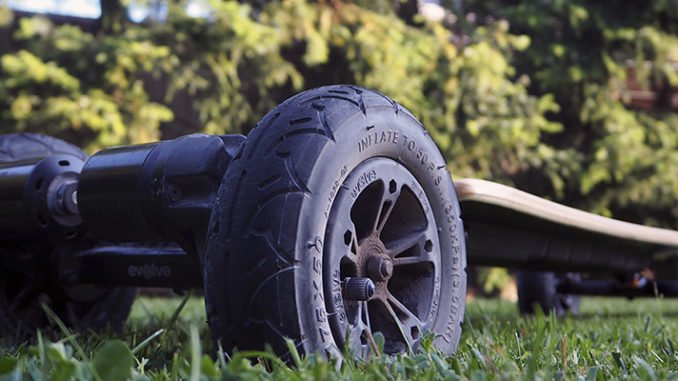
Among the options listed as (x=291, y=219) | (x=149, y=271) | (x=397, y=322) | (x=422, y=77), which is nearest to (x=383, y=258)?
(x=397, y=322)

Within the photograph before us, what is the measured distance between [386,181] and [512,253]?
1.09m

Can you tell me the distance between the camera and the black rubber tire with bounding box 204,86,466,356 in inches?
59.1

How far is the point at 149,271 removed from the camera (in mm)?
2244

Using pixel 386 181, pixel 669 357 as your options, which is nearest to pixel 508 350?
pixel 669 357

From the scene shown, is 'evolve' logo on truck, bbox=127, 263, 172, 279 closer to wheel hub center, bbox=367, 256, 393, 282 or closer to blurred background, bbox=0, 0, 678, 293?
wheel hub center, bbox=367, 256, 393, 282

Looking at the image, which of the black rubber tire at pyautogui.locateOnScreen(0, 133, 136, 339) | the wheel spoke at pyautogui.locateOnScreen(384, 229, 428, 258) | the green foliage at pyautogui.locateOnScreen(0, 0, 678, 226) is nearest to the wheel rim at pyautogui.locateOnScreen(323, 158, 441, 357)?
the wheel spoke at pyautogui.locateOnScreen(384, 229, 428, 258)

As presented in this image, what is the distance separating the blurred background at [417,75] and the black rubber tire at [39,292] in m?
3.33

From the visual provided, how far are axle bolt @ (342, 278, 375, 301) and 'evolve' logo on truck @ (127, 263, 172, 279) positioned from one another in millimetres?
690

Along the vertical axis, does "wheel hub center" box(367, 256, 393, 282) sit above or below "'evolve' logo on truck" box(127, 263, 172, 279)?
above

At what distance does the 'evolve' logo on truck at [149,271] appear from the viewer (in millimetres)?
2197

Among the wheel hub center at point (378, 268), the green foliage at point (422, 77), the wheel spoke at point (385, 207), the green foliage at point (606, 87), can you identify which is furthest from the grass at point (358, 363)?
the green foliage at point (606, 87)

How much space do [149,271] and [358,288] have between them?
807mm

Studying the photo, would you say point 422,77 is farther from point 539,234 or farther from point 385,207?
point 385,207

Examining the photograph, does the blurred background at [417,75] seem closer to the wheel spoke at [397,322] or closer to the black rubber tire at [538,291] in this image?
the black rubber tire at [538,291]
